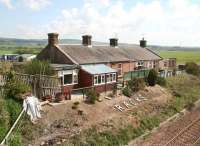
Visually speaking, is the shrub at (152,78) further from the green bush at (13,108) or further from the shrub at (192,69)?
the green bush at (13,108)

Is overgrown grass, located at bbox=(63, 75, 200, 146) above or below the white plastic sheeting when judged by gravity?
below

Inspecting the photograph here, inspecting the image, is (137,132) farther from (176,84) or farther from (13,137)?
(176,84)

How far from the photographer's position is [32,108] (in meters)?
25.7

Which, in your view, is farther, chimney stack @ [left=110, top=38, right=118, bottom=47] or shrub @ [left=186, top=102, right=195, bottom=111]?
chimney stack @ [left=110, top=38, right=118, bottom=47]

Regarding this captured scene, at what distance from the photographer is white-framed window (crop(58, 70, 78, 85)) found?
35.5 metres

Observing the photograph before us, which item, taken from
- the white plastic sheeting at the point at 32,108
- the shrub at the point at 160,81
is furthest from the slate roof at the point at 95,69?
the white plastic sheeting at the point at 32,108

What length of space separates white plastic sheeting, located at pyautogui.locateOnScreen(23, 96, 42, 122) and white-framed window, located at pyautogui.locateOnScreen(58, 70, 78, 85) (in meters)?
8.80

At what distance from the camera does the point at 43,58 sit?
4206 cm

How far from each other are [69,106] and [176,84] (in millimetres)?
24731

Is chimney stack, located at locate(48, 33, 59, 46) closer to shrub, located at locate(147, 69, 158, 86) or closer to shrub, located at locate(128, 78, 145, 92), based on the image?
shrub, located at locate(128, 78, 145, 92)

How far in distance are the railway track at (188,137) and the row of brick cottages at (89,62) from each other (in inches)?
399

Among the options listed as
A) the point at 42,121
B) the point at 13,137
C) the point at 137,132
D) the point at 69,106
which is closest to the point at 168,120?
the point at 137,132

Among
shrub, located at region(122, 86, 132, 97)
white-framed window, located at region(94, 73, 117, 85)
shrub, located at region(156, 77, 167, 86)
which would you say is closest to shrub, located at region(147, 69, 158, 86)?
shrub, located at region(156, 77, 167, 86)

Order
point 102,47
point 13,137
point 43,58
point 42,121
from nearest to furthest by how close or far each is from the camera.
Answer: point 13,137, point 42,121, point 43,58, point 102,47
